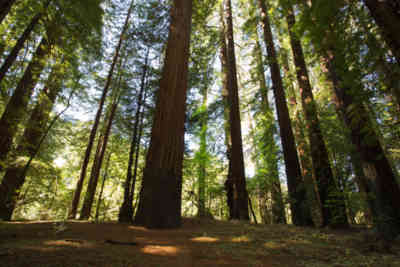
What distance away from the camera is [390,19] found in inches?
94.3

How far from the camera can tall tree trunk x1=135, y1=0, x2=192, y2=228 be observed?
3.81 metres

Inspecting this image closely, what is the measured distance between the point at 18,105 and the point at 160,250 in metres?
7.23

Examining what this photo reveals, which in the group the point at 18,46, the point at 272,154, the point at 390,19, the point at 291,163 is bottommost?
the point at 291,163

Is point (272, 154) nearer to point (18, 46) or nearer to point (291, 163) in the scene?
point (291, 163)

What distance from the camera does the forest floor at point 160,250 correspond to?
2.03 meters

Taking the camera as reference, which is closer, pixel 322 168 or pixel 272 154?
pixel 322 168

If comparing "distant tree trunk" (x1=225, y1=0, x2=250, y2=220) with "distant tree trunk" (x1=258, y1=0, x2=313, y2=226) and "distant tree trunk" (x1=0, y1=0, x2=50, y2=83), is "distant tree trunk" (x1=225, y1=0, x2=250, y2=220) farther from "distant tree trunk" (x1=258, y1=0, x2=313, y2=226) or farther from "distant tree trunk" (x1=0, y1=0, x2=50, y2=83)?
"distant tree trunk" (x1=0, y1=0, x2=50, y2=83)

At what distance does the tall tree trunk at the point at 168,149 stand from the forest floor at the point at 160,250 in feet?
1.41

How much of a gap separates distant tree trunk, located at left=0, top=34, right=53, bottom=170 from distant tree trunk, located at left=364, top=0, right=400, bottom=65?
20.2 feet

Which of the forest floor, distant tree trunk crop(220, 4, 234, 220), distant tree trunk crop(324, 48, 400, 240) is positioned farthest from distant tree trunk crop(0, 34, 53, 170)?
distant tree trunk crop(324, 48, 400, 240)

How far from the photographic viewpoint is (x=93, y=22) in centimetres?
557

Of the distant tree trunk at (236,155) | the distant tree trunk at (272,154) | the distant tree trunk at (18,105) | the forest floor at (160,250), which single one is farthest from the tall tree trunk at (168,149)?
the distant tree trunk at (236,155)

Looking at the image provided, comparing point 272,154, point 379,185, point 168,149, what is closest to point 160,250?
point 168,149

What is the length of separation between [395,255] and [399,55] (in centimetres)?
296
